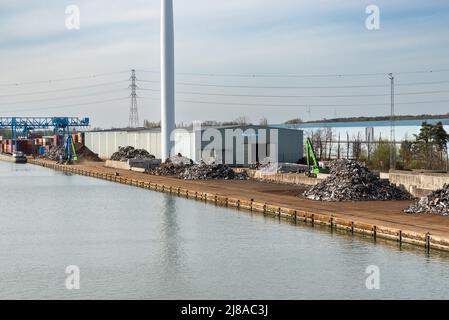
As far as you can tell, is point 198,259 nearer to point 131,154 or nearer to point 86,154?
point 131,154

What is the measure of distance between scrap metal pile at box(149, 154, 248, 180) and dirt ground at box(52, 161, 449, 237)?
174 cm

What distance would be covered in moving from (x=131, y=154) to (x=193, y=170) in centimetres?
2164

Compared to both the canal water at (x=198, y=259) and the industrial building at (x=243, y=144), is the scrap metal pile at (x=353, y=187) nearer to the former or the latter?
the canal water at (x=198, y=259)

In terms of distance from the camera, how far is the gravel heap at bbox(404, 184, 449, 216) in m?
35.3

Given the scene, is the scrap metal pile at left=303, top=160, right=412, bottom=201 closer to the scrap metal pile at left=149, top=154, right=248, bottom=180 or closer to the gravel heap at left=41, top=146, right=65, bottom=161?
the scrap metal pile at left=149, top=154, right=248, bottom=180

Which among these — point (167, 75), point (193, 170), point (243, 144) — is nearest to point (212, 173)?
point (193, 170)

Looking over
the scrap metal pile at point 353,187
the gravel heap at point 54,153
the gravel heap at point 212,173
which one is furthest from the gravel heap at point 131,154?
the scrap metal pile at point 353,187

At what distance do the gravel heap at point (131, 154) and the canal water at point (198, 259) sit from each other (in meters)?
38.8

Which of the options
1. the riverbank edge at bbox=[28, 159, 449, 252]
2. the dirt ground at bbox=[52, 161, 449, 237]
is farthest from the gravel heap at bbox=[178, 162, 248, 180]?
the riverbank edge at bbox=[28, 159, 449, 252]

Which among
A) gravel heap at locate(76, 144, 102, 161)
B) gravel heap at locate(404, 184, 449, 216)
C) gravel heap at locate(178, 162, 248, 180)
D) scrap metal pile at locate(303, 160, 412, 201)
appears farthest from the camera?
gravel heap at locate(76, 144, 102, 161)

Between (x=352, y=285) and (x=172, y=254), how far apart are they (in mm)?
8418

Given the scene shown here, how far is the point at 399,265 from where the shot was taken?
26906 mm
